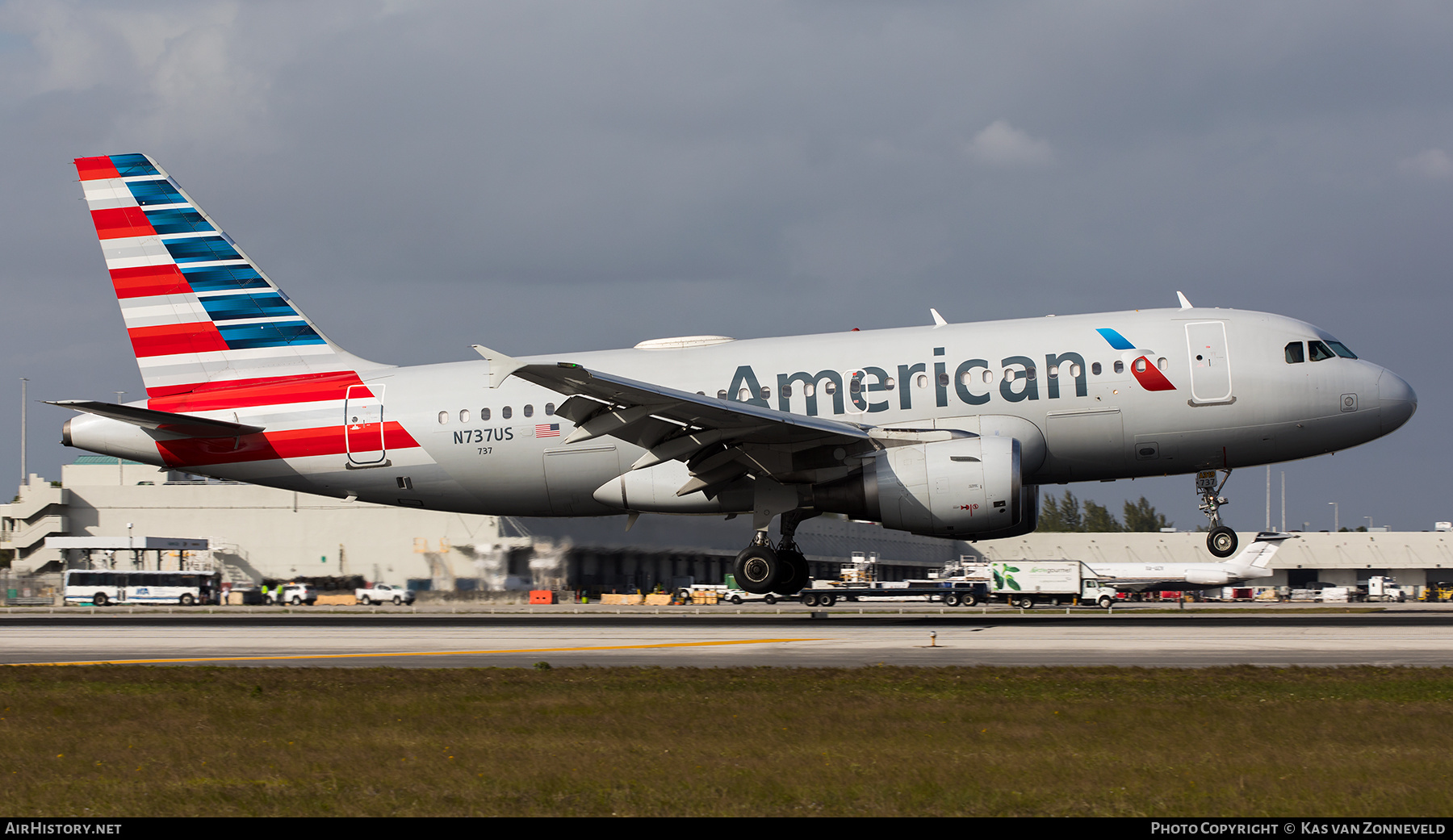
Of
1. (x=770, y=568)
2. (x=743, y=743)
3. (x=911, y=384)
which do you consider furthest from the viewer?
(x=770, y=568)

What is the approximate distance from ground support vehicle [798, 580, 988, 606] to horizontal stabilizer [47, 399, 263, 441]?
97.6 ft

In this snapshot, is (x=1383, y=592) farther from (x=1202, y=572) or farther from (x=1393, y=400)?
(x=1393, y=400)

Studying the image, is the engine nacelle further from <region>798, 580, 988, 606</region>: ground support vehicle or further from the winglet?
<region>798, 580, 988, 606</region>: ground support vehicle

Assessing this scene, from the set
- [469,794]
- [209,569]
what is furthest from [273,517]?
[469,794]

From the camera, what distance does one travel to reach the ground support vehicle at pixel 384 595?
49250 millimetres

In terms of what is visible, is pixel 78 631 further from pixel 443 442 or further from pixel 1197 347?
pixel 1197 347

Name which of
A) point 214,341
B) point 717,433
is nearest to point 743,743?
point 717,433

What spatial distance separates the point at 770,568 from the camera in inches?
1024

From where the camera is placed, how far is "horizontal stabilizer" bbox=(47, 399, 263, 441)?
25059mm

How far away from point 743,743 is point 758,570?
14.8 m

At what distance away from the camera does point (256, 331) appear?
27844 millimetres

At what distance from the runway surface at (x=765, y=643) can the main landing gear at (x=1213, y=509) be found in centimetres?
174

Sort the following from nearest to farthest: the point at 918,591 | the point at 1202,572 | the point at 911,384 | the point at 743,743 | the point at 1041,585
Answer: the point at 743,743
the point at 911,384
the point at 918,591
the point at 1041,585
the point at 1202,572

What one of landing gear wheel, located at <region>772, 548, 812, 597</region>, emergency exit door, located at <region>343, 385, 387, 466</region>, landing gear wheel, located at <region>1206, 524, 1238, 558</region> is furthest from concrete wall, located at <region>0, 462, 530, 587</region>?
landing gear wheel, located at <region>1206, 524, 1238, 558</region>
